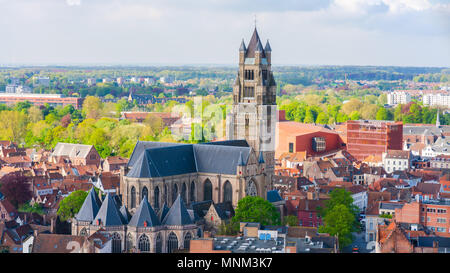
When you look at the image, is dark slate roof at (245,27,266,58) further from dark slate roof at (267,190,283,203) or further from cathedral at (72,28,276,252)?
dark slate roof at (267,190,283,203)

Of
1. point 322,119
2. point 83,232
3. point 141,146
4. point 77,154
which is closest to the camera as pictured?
point 83,232

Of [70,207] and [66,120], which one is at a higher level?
[70,207]

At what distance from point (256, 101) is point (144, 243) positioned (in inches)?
924

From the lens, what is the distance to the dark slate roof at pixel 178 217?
4644 centimetres

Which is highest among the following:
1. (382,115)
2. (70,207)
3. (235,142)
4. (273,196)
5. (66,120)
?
(235,142)

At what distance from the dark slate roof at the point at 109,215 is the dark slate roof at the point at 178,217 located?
8.83 feet

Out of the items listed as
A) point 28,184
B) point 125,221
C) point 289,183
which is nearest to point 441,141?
point 289,183

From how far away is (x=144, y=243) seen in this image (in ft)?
151

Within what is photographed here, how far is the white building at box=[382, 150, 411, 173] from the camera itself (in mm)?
96312

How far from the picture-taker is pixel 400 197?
218 ft

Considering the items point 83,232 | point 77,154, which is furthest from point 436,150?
point 83,232

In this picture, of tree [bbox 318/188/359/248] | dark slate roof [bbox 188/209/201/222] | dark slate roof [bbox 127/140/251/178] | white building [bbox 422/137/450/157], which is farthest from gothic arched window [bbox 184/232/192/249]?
white building [bbox 422/137/450/157]

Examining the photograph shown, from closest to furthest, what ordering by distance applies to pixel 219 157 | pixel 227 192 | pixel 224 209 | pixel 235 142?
pixel 224 209 → pixel 227 192 → pixel 219 157 → pixel 235 142

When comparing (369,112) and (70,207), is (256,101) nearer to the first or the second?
(70,207)
